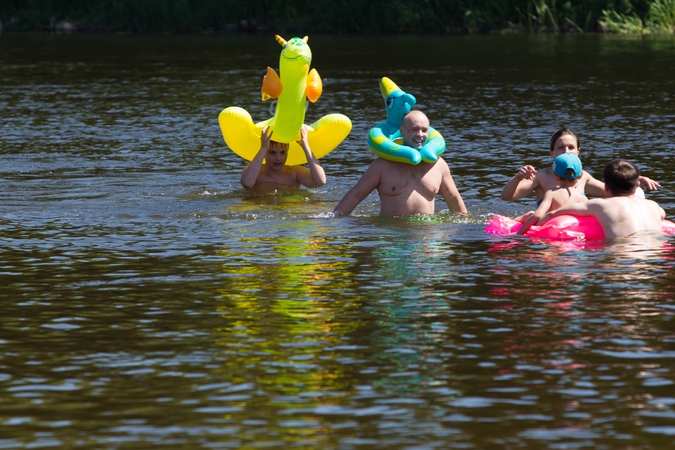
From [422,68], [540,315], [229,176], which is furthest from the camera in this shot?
[422,68]

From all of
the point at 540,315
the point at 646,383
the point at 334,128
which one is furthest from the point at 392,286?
the point at 334,128

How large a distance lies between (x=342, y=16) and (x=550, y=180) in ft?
118

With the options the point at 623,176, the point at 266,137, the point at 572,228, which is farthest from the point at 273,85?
the point at 623,176

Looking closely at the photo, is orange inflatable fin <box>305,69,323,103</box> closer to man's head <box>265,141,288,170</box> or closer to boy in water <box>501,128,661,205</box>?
man's head <box>265,141,288,170</box>

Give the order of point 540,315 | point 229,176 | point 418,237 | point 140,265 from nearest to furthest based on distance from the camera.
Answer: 1. point 540,315
2. point 140,265
3. point 418,237
4. point 229,176

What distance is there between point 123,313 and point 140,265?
1.54m

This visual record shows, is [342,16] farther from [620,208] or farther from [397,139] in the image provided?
[620,208]

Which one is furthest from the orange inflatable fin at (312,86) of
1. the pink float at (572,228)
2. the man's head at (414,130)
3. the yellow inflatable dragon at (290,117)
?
the pink float at (572,228)

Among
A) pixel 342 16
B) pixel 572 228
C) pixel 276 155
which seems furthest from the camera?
pixel 342 16

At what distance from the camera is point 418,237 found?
10305 mm

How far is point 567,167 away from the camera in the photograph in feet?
33.2

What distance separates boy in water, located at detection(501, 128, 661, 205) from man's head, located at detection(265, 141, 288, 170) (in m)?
3.13

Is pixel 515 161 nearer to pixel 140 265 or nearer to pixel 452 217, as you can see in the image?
pixel 452 217

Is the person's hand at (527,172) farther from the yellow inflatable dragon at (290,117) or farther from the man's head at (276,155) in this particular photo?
the man's head at (276,155)
